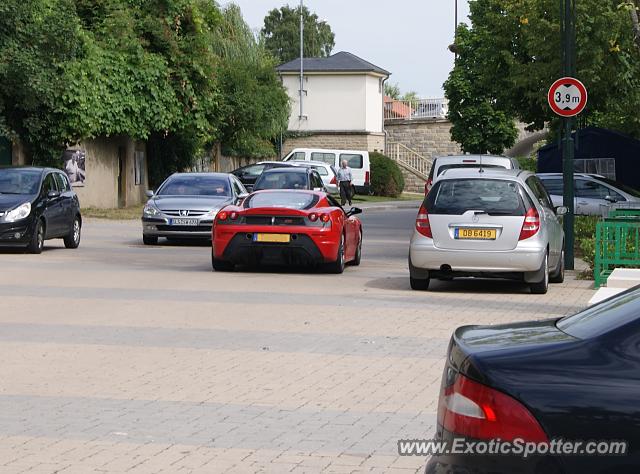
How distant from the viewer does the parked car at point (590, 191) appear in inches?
1219

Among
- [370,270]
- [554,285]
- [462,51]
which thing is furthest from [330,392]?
[462,51]

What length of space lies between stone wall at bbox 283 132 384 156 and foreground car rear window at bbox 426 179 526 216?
5957cm

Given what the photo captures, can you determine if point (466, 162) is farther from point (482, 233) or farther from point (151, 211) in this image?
point (482, 233)

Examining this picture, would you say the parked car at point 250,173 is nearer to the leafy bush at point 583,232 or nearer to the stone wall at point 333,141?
the leafy bush at point 583,232

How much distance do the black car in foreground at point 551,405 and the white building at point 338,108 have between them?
71.8 m

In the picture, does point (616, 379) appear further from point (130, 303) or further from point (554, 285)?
point (554, 285)

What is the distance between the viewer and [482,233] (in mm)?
16812

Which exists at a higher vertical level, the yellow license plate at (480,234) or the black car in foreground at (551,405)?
the black car in foreground at (551,405)

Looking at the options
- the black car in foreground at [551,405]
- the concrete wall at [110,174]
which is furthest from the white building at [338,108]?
the black car in foreground at [551,405]

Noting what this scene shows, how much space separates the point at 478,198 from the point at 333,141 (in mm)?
60514

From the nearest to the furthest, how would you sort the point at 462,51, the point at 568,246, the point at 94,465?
1. the point at 94,465
2. the point at 568,246
3. the point at 462,51

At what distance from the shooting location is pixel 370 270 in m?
20.9

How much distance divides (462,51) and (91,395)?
183ft

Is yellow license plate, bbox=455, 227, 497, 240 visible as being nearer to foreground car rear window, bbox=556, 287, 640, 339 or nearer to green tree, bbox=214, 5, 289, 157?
foreground car rear window, bbox=556, 287, 640, 339
